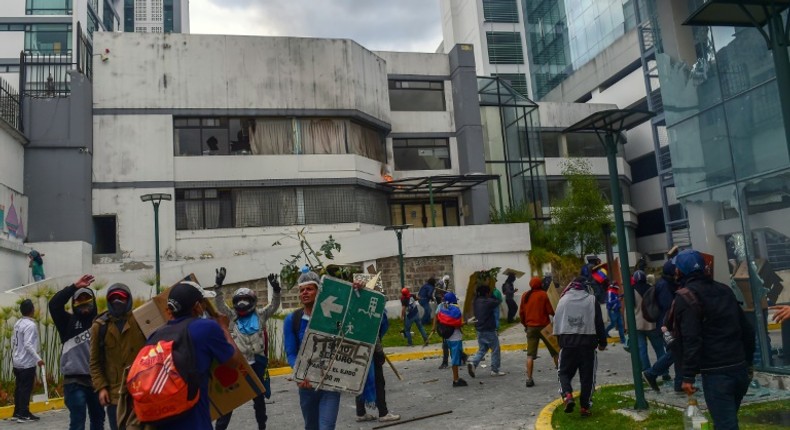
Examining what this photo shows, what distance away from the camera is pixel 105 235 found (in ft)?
88.8

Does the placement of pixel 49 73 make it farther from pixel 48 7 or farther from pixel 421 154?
pixel 48 7

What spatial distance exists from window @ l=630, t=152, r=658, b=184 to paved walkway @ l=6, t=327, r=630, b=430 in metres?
32.4

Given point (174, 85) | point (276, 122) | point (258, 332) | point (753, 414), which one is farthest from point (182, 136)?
point (753, 414)

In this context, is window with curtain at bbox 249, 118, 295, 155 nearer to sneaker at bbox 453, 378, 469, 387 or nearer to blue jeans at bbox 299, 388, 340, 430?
sneaker at bbox 453, 378, 469, 387

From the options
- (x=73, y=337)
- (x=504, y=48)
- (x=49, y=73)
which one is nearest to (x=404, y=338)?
(x=73, y=337)

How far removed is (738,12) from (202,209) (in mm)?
23459

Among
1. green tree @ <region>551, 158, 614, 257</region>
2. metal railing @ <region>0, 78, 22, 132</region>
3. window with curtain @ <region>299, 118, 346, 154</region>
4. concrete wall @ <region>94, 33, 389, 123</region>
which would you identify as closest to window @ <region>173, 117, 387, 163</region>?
window with curtain @ <region>299, 118, 346, 154</region>

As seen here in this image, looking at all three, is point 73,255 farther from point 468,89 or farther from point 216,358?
point 216,358

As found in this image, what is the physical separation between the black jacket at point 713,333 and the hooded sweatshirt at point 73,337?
582 centimetres

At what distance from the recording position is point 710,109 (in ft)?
35.8

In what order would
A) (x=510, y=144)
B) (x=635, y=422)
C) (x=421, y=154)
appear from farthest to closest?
(x=510, y=144)
(x=421, y=154)
(x=635, y=422)

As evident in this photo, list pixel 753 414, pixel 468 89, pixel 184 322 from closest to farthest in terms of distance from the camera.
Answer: pixel 184 322
pixel 753 414
pixel 468 89

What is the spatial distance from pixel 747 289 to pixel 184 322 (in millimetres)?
9087

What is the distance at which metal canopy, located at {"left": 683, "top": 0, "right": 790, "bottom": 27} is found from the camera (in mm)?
6197
